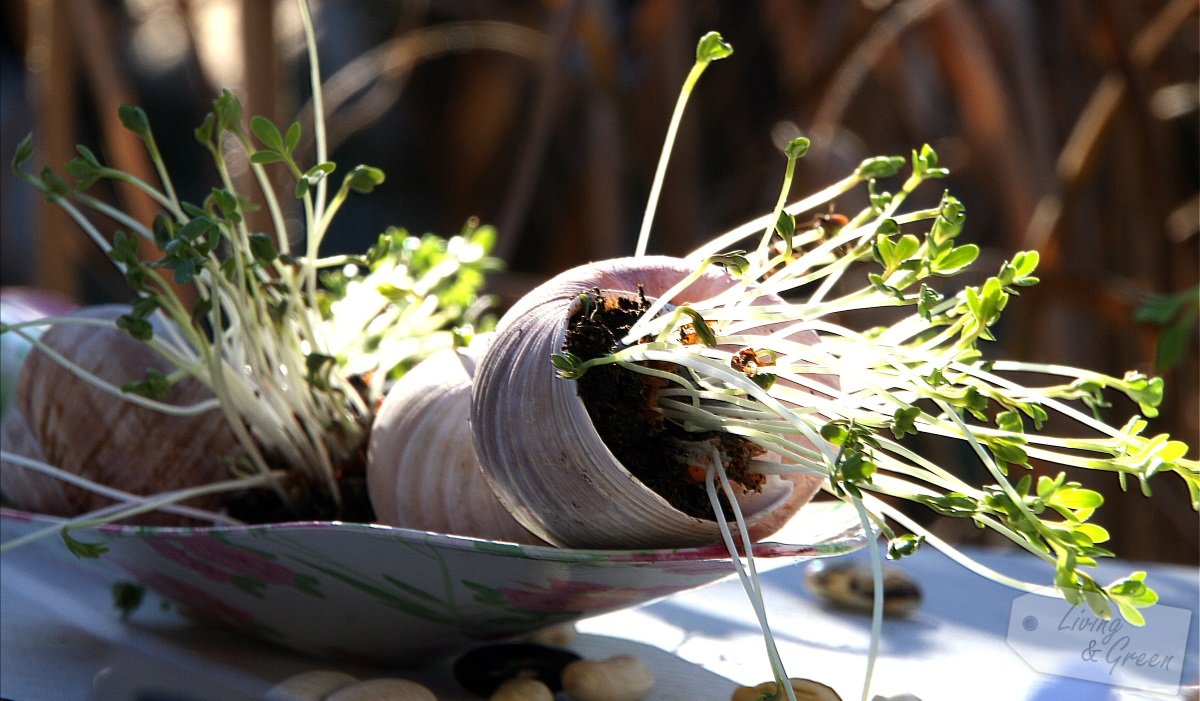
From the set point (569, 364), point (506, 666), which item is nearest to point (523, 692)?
point (506, 666)

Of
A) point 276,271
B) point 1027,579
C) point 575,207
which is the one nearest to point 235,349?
point 276,271

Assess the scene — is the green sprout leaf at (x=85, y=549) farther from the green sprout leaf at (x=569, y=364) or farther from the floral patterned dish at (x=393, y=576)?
the green sprout leaf at (x=569, y=364)

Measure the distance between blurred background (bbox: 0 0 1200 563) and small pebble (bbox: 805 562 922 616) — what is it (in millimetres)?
190

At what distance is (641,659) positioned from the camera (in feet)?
1.33

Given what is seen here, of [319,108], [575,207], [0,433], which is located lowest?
[575,207]

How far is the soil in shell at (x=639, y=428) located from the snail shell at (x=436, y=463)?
0.17 ft

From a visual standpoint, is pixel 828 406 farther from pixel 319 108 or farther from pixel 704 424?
pixel 319 108

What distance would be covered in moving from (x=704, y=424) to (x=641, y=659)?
14cm

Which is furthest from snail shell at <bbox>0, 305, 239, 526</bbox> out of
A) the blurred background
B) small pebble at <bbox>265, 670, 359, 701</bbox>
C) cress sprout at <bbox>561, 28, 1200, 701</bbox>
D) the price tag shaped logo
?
the blurred background

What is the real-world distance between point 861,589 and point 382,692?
0.26 m

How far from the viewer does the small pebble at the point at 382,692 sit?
0.33m

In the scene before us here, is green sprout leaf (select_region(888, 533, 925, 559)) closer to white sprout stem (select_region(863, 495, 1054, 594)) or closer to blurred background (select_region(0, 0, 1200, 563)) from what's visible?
white sprout stem (select_region(863, 495, 1054, 594))

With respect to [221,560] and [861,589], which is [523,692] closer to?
[221,560]

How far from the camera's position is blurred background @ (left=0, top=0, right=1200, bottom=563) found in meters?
1.01
